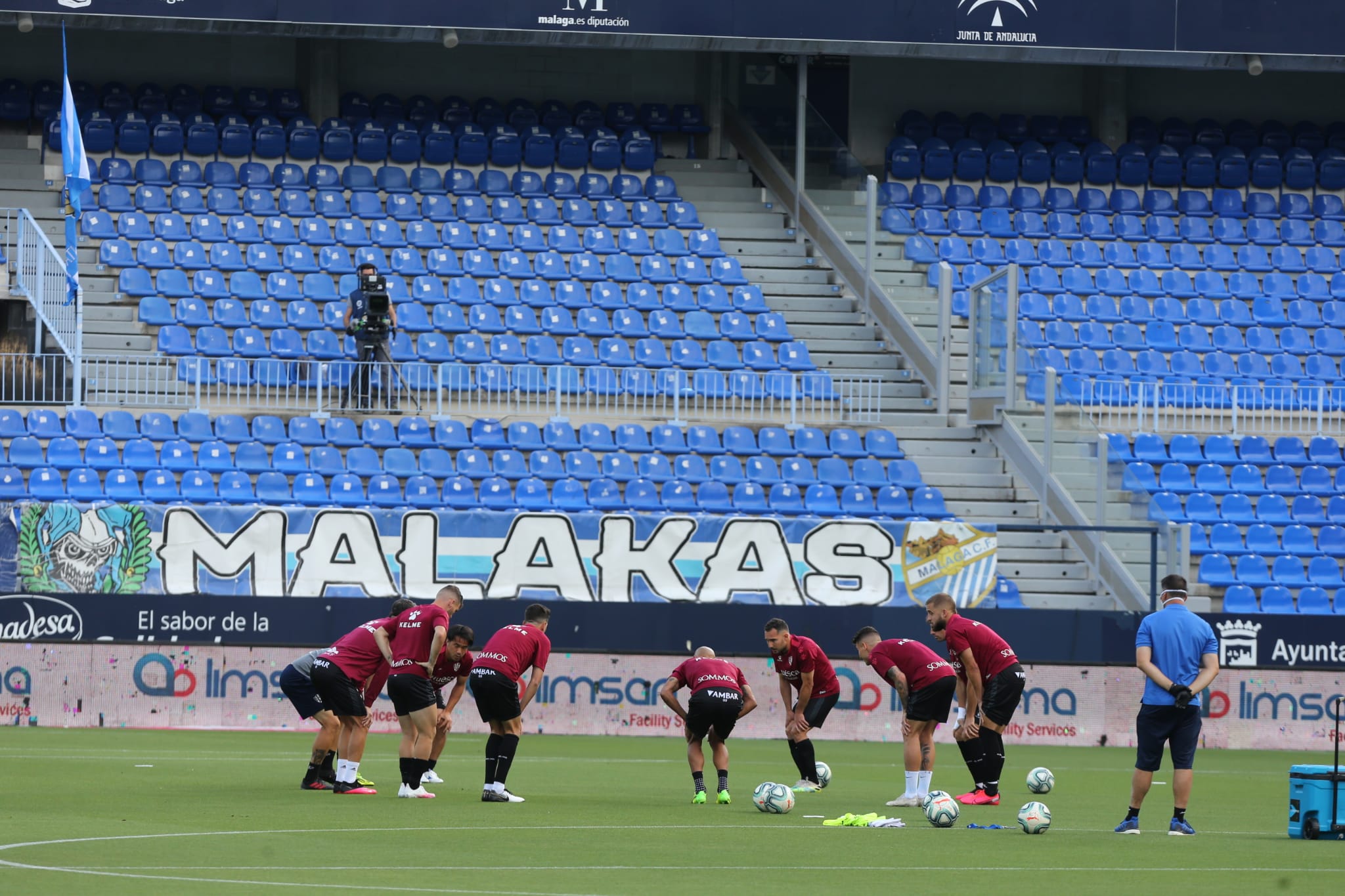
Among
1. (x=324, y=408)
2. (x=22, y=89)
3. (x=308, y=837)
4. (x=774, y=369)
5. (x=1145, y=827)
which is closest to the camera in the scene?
(x=308, y=837)

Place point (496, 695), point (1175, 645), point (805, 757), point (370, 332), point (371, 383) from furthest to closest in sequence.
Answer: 1. point (371, 383)
2. point (370, 332)
3. point (805, 757)
4. point (496, 695)
5. point (1175, 645)

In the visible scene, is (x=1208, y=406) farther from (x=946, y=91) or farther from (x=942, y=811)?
(x=942, y=811)

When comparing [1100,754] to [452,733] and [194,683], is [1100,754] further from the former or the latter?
[194,683]

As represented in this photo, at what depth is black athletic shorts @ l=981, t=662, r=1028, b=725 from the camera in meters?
17.1

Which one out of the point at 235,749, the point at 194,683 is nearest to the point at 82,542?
the point at 194,683

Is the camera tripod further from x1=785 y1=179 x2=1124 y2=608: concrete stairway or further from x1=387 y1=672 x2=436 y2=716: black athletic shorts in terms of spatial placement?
x1=387 y1=672 x2=436 y2=716: black athletic shorts

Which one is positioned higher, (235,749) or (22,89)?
(22,89)

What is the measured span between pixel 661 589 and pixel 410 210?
37.0ft

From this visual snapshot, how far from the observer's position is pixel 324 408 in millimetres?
29297

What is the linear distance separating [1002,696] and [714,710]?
258 centimetres

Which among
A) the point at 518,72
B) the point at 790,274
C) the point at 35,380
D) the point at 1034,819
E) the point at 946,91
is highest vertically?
the point at 946,91

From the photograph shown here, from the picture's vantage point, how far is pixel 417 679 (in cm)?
1686

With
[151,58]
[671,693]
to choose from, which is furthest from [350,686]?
[151,58]

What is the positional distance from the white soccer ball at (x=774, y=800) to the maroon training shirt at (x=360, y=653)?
367cm
